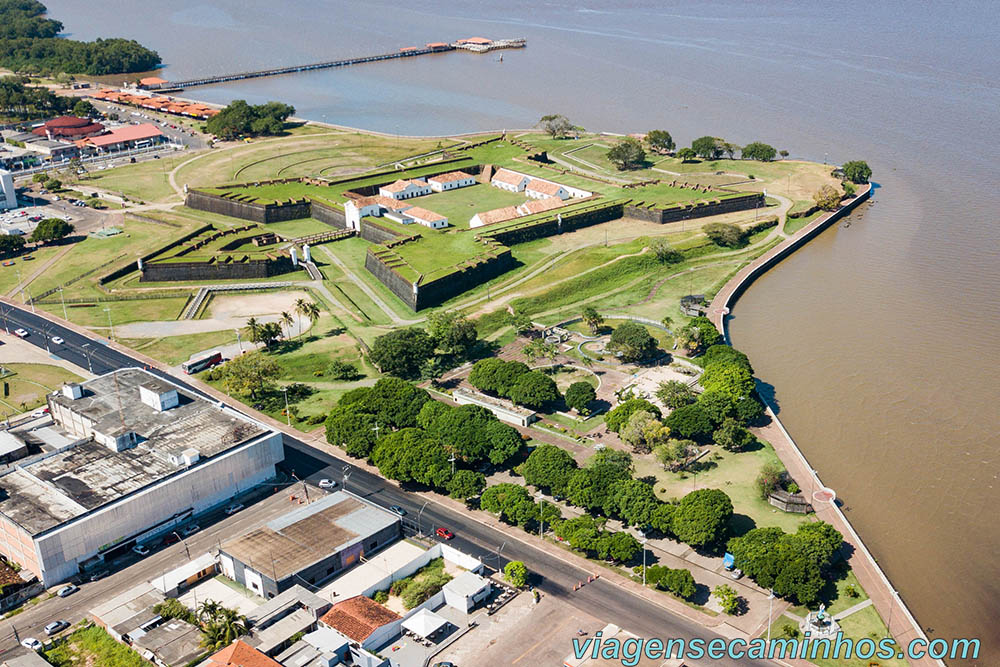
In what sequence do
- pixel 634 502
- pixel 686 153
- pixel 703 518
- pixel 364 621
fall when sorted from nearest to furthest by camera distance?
pixel 364 621
pixel 703 518
pixel 634 502
pixel 686 153

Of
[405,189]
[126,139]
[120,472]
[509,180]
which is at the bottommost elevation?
[120,472]

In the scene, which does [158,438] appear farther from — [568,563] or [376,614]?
[568,563]

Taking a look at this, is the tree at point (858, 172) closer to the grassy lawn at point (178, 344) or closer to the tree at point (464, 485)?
the grassy lawn at point (178, 344)

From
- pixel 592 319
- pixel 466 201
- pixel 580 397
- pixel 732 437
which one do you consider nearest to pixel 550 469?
pixel 580 397

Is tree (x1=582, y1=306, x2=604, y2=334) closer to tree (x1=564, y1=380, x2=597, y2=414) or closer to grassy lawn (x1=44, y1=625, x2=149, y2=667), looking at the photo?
tree (x1=564, y1=380, x2=597, y2=414)

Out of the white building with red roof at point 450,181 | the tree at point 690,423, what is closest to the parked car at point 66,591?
the tree at point 690,423

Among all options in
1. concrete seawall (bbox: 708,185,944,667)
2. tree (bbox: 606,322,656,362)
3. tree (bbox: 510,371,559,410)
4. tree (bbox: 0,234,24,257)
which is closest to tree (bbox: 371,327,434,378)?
tree (bbox: 510,371,559,410)

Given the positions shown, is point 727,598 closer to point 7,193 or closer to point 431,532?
point 431,532

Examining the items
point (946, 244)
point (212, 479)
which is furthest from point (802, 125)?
point (212, 479)
